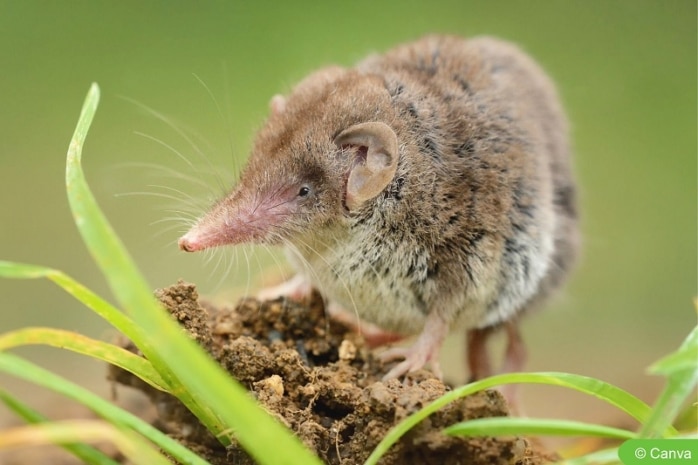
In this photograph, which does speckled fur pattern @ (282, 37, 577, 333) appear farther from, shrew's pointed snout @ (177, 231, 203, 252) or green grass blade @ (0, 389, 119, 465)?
green grass blade @ (0, 389, 119, 465)

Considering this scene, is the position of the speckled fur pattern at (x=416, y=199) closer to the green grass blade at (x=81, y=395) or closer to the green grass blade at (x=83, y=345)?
the green grass blade at (x=83, y=345)

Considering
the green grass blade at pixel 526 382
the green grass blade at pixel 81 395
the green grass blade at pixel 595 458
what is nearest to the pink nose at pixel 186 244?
the green grass blade at pixel 81 395

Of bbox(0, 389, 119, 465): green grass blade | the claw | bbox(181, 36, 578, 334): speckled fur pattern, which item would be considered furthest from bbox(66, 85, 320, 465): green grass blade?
the claw

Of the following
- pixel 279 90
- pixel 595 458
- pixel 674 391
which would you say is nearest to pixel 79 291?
pixel 595 458

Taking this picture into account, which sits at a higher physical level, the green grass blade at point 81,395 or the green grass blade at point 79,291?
the green grass blade at point 79,291

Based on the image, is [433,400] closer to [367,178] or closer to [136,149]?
[367,178]

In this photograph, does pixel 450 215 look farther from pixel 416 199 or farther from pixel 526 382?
pixel 526 382

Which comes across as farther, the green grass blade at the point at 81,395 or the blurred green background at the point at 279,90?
the blurred green background at the point at 279,90
